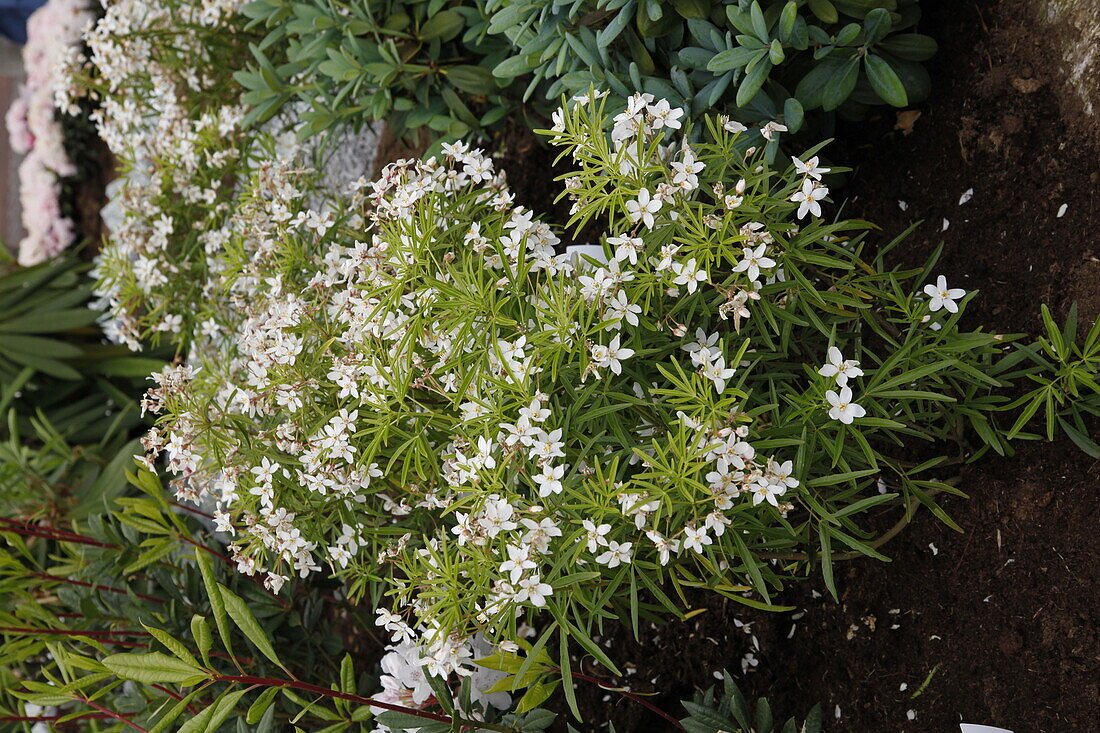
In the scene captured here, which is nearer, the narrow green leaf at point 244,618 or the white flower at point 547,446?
the white flower at point 547,446

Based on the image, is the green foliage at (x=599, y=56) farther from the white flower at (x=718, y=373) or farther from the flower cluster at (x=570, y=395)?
the white flower at (x=718, y=373)

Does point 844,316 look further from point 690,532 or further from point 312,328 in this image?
point 312,328

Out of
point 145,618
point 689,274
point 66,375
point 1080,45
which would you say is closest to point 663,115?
point 689,274

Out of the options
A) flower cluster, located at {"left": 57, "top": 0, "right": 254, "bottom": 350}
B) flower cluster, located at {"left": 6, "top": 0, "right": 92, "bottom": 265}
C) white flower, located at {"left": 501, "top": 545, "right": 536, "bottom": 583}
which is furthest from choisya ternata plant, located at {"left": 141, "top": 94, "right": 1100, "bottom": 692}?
flower cluster, located at {"left": 6, "top": 0, "right": 92, "bottom": 265}

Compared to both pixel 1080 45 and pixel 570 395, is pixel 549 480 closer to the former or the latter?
pixel 570 395

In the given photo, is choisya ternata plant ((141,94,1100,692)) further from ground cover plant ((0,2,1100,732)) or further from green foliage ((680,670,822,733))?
green foliage ((680,670,822,733))

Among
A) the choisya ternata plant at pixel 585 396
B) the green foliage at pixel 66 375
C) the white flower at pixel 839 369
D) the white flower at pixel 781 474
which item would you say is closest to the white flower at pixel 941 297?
the choisya ternata plant at pixel 585 396
